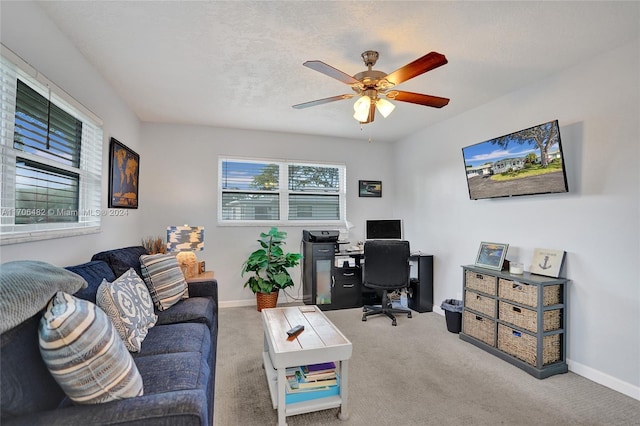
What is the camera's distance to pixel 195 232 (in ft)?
12.2

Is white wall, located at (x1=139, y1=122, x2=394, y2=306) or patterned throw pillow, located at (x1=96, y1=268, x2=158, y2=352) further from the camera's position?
white wall, located at (x1=139, y1=122, x2=394, y2=306)

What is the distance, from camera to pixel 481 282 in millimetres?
3121

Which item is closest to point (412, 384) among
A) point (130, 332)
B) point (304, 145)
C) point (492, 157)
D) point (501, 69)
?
point (130, 332)

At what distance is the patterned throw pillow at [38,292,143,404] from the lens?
105cm

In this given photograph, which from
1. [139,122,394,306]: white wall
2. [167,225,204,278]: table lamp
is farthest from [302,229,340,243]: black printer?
[167,225,204,278]: table lamp

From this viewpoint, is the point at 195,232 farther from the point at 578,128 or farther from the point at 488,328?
the point at 578,128

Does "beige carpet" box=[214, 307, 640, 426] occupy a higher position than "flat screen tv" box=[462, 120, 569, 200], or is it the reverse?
"flat screen tv" box=[462, 120, 569, 200]

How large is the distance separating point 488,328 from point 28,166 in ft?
12.6

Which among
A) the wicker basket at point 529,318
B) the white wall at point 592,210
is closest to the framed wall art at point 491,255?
the white wall at point 592,210

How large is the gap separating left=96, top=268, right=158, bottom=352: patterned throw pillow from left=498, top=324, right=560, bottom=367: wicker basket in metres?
2.92

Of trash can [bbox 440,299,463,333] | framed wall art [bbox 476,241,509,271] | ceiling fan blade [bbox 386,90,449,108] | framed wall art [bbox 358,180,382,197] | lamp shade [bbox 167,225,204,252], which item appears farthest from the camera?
framed wall art [bbox 358,180,382,197]

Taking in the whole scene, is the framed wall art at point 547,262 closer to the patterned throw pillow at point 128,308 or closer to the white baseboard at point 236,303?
the patterned throw pillow at point 128,308

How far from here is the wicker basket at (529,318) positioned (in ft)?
8.42

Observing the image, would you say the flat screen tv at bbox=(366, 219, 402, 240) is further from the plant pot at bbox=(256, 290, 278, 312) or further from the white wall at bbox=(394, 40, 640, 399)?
the plant pot at bbox=(256, 290, 278, 312)
